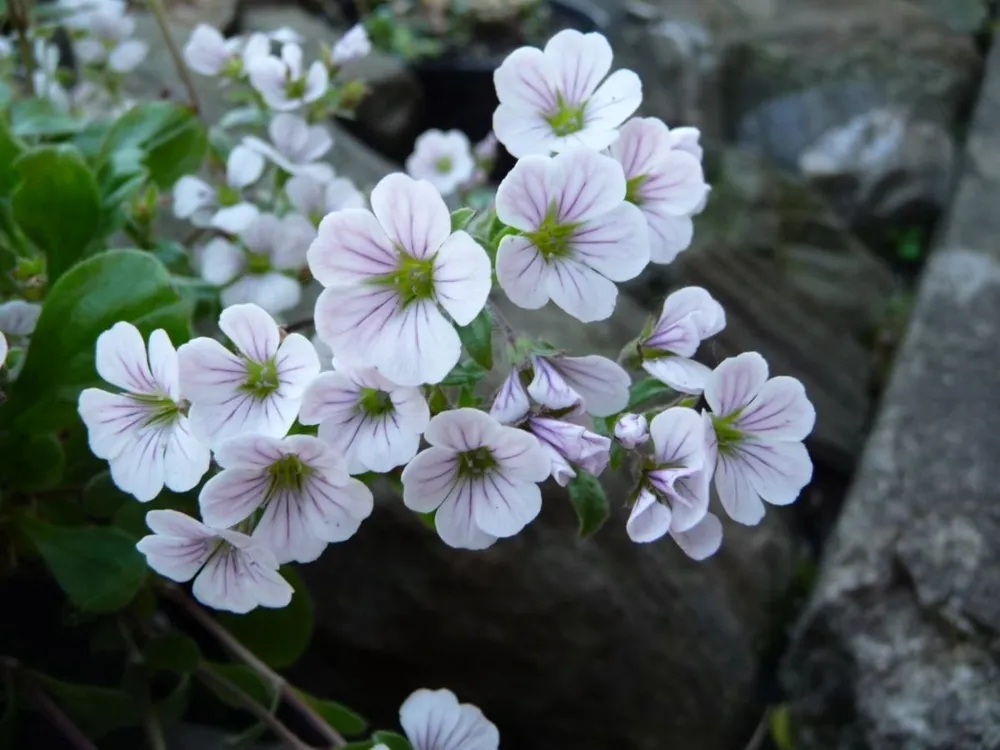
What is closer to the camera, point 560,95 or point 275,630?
point 560,95

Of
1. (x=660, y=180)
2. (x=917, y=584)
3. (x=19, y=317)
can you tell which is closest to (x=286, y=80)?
(x=19, y=317)

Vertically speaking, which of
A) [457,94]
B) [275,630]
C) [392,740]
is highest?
[392,740]

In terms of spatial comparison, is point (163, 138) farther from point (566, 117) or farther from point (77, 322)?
point (566, 117)

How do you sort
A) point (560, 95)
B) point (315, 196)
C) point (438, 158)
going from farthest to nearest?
1. point (438, 158)
2. point (315, 196)
3. point (560, 95)

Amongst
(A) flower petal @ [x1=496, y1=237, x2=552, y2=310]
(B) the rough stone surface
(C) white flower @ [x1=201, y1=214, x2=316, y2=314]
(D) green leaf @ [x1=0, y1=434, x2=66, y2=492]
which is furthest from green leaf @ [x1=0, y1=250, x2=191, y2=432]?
(B) the rough stone surface

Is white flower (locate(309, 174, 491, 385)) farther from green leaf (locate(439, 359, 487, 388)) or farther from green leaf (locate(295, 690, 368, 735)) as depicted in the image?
green leaf (locate(295, 690, 368, 735))

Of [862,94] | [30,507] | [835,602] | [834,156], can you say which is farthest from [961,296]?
[30,507]

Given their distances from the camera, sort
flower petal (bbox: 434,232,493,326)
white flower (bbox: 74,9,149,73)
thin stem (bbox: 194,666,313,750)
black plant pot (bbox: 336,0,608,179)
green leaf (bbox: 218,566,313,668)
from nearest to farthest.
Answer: flower petal (bbox: 434,232,493,326)
thin stem (bbox: 194,666,313,750)
green leaf (bbox: 218,566,313,668)
white flower (bbox: 74,9,149,73)
black plant pot (bbox: 336,0,608,179)

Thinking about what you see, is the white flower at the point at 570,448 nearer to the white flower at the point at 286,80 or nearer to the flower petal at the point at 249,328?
the flower petal at the point at 249,328

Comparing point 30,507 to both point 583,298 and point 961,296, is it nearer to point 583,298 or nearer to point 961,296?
A: point 583,298
